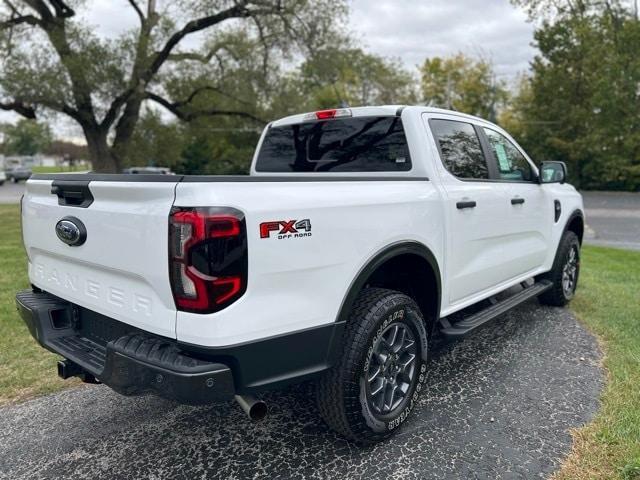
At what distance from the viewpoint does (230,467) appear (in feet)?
8.60

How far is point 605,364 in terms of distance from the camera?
382cm

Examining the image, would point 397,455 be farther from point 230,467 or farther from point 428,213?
point 428,213

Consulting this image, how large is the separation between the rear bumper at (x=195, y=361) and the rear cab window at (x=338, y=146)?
4.78ft

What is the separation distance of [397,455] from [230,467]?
2.94 feet

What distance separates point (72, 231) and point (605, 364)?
12.5ft

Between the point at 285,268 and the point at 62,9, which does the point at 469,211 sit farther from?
the point at 62,9

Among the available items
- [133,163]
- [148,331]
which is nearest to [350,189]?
[148,331]

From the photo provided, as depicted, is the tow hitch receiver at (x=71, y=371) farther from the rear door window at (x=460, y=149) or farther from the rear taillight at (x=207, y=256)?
the rear door window at (x=460, y=149)

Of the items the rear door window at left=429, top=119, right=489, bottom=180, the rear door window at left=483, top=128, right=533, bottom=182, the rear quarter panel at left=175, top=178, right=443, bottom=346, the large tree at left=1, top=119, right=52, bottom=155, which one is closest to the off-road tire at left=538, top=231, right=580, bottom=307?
the rear door window at left=483, top=128, right=533, bottom=182

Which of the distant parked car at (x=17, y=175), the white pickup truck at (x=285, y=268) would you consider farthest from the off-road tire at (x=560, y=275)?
the distant parked car at (x=17, y=175)

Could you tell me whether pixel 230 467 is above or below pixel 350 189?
below

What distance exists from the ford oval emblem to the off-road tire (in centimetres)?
436

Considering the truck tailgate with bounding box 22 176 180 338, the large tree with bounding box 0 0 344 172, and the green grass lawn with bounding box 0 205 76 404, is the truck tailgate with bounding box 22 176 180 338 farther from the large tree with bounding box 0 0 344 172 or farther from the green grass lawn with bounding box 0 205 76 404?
the large tree with bounding box 0 0 344 172

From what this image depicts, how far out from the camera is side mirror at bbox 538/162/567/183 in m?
4.60
